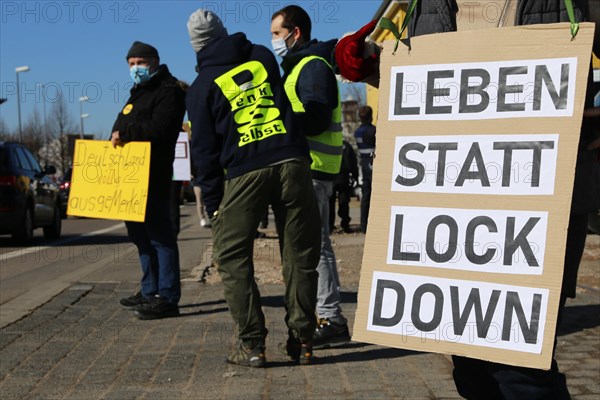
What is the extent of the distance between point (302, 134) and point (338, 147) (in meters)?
0.68

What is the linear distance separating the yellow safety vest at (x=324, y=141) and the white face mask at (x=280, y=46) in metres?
0.33

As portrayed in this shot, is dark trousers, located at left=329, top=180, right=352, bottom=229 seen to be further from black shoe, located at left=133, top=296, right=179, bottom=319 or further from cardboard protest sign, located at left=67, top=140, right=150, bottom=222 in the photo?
black shoe, located at left=133, top=296, right=179, bottom=319

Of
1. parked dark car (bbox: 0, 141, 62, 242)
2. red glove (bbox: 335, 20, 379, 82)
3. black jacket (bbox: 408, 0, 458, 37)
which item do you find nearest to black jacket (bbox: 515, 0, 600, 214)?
black jacket (bbox: 408, 0, 458, 37)

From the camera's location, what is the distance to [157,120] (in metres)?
7.05

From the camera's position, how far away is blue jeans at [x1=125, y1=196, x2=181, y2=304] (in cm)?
713

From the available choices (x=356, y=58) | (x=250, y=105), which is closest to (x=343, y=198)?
(x=250, y=105)

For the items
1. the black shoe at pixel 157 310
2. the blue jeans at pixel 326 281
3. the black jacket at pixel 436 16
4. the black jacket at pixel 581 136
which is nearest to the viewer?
the black jacket at pixel 581 136

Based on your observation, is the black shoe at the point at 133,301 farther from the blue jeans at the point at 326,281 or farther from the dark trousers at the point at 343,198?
the dark trousers at the point at 343,198

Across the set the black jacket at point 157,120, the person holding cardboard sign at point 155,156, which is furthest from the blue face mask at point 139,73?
the black jacket at point 157,120

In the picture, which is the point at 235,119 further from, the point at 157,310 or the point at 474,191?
the point at 474,191

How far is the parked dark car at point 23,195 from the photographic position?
50.7 feet

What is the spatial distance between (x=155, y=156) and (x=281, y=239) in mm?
2026

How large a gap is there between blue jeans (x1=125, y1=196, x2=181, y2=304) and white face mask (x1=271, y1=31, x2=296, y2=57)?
1686 mm

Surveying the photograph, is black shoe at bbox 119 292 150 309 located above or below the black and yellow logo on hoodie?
below
